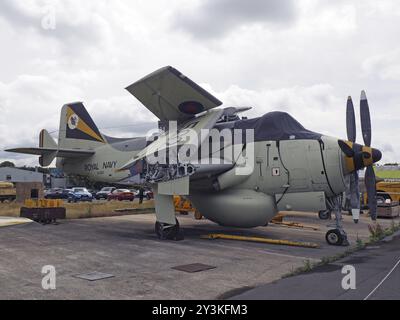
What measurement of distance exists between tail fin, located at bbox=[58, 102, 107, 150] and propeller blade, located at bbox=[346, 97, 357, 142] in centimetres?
1226

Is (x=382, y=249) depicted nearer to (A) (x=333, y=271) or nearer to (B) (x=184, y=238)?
(A) (x=333, y=271)

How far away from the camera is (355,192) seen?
41.2ft

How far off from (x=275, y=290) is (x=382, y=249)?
679cm

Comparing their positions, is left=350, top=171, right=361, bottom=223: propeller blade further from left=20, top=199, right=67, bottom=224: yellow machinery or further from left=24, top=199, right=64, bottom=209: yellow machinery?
left=24, top=199, right=64, bottom=209: yellow machinery

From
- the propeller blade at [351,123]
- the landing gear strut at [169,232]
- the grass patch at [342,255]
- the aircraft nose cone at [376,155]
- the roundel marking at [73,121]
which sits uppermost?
the roundel marking at [73,121]

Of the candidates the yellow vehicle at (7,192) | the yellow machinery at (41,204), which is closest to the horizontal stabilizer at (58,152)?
the yellow machinery at (41,204)

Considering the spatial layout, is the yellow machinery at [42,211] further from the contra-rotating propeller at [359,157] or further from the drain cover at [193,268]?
the contra-rotating propeller at [359,157]

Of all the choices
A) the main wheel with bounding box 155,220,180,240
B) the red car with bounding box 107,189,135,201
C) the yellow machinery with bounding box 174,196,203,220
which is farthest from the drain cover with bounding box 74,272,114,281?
the red car with bounding box 107,189,135,201

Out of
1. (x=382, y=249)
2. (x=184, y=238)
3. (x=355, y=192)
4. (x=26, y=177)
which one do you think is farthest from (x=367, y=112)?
(x=26, y=177)

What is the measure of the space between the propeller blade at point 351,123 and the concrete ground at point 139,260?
3.84 metres

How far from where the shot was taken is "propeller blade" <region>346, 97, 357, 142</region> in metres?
12.8

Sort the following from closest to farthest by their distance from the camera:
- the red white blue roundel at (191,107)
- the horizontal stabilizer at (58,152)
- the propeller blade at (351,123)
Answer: the propeller blade at (351,123)
the red white blue roundel at (191,107)
the horizontal stabilizer at (58,152)

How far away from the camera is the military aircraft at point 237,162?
12320 mm

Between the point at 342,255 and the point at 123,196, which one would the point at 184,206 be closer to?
the point at 342,255
